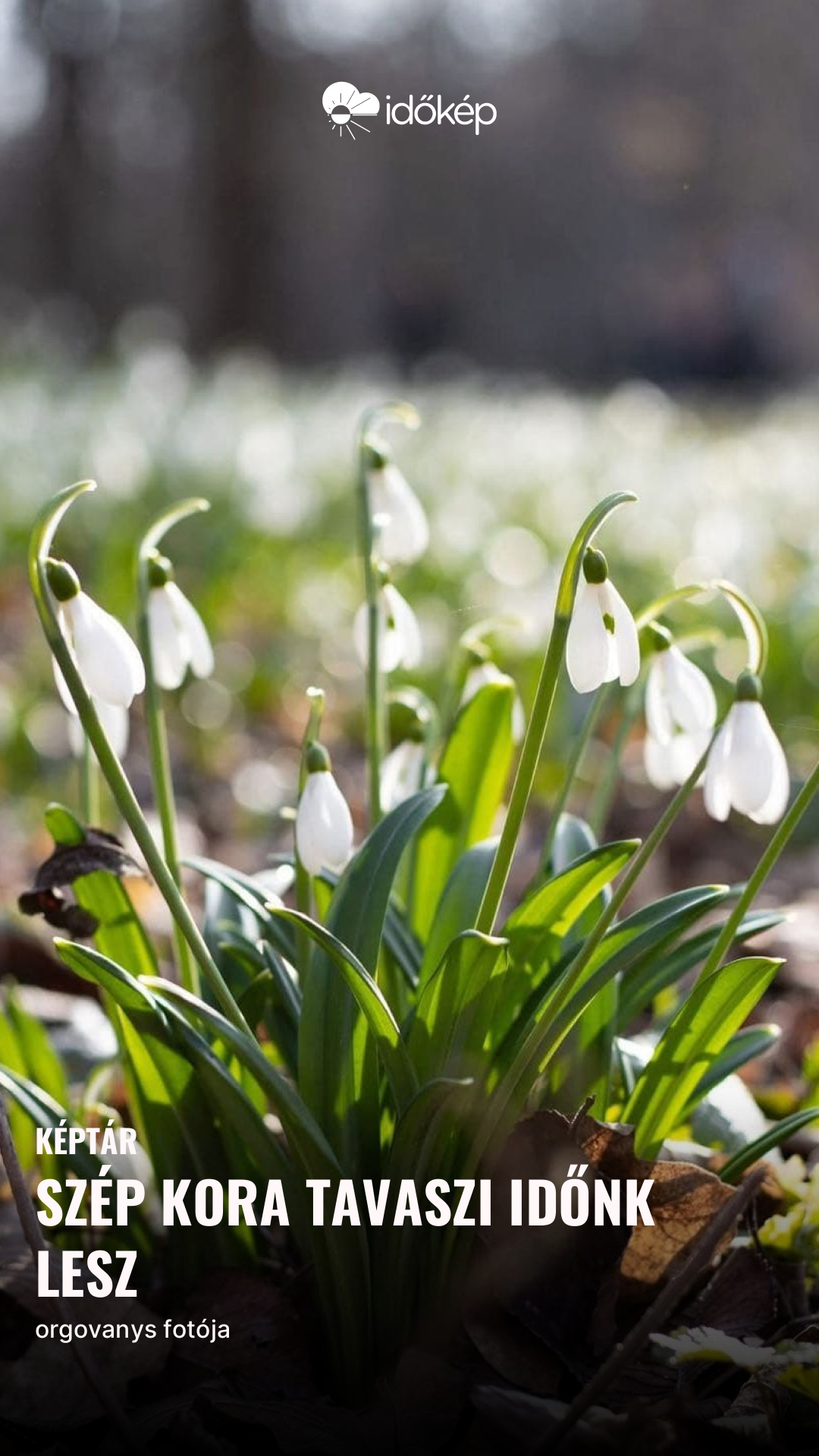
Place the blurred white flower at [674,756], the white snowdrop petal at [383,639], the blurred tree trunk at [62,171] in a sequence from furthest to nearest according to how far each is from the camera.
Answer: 1. the blurred tree trunk at [62,171]
2. the white snowdrop petal at [383,639]
3. the blurred white flower at [674,756]

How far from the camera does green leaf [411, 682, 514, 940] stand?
1.27 meters

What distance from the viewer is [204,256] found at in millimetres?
7879

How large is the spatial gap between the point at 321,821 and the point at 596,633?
0.22 m

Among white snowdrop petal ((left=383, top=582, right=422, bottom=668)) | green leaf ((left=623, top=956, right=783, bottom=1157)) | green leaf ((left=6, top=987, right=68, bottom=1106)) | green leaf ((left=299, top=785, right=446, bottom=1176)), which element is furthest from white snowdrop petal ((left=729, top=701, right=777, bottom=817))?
green leaf ((left=6, top=987, right=68, bottom=1106))

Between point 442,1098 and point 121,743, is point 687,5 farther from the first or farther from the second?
point 442,1098

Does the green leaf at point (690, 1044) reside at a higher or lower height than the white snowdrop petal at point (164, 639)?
lower

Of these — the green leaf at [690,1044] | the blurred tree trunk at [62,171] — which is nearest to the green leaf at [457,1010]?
the green leaf at [690,1044]

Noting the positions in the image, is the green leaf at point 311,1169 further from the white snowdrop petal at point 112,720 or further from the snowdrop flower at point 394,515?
the snowdrop flower at point 394,515

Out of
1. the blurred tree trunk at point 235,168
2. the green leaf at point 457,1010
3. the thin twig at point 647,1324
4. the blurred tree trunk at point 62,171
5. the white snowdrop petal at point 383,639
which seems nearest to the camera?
the thin twig at point 647,1324

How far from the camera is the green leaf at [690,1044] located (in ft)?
3.40

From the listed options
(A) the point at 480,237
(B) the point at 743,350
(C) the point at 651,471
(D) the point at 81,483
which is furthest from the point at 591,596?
(B) the point at 743,350

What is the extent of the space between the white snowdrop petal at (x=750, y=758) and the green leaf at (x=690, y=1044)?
118 mm

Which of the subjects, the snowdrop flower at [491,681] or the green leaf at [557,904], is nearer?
the green leaf at [557,904]

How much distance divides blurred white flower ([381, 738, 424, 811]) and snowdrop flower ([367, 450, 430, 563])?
6.5 inches
